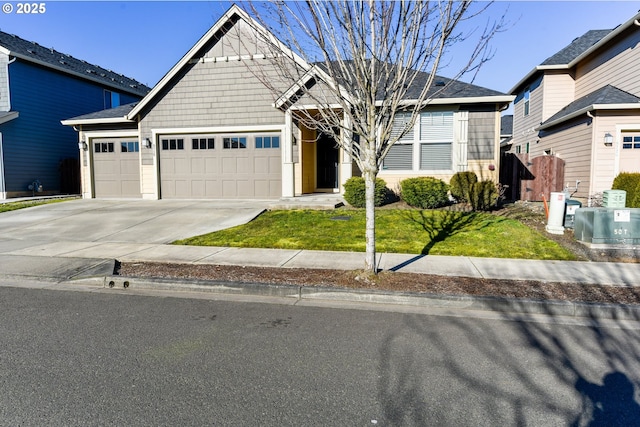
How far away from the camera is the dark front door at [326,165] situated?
16.9 m

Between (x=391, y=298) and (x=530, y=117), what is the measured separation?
1924cm

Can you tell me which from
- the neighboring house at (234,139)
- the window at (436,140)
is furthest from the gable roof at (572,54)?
the window at (436,140)

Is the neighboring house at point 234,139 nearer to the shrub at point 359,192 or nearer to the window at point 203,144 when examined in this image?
the window at point 203,144

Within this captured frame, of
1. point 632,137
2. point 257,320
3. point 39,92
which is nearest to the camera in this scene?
point 257,320

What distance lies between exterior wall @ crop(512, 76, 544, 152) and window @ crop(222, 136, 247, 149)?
1398cm

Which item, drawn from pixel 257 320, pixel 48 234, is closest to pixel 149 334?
pixel 257 320

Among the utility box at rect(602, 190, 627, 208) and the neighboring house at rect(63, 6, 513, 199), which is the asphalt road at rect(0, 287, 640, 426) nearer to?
the utility box at rect(602, 190, 627, 208)

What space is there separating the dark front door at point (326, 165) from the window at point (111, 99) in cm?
1594

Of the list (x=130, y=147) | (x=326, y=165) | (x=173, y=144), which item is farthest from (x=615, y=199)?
(x=130, y=147)

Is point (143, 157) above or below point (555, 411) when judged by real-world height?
above

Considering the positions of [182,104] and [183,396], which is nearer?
[183,396]

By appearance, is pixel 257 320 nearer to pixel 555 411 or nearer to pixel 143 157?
pixel 555 411

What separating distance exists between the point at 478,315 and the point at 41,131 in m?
23.0

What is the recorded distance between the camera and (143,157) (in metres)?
16.3
